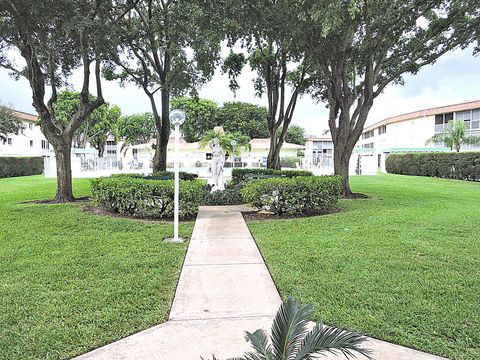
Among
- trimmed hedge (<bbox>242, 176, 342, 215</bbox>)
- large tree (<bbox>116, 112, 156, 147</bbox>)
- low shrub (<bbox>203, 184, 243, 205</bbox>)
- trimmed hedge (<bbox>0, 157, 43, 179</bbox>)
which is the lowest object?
low shrub (<bbox>203, 184, 243, 205</bbox>)

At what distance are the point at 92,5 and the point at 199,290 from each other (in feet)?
28.9

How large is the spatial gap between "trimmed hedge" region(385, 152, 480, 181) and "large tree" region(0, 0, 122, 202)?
1991cm

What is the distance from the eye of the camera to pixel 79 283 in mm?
3789

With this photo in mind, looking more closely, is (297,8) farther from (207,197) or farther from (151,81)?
(151,81)

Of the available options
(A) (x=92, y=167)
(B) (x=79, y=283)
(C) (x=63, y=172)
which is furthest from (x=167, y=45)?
(A) (x=92, y=167)

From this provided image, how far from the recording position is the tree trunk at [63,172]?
1031 cm

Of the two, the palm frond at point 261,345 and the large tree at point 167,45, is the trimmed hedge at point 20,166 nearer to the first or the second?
the large tree at point 167,45

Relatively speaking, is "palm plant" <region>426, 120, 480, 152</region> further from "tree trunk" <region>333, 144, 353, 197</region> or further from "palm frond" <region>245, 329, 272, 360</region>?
"palm frond" <region>245, 329, 272, 360</region>

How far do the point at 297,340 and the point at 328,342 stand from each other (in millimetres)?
122

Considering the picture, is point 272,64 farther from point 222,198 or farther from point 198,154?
point 198,154

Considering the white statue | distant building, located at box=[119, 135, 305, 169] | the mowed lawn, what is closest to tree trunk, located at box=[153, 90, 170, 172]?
the white statue

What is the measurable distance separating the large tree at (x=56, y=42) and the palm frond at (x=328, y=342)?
8357 millimetres

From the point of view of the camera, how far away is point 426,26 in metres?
10.7

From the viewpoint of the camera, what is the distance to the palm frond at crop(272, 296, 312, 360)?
1.34m
